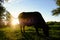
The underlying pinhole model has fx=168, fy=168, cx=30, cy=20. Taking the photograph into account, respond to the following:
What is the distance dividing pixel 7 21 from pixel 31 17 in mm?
17267

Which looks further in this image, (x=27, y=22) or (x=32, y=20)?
(x=27, y=22)

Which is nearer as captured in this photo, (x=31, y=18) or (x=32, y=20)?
→ (x=32, y=20)

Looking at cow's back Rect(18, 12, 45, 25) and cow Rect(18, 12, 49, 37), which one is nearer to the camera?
cow Rect(18, 12, 49, 37)

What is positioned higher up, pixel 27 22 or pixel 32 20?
pixel 32 20

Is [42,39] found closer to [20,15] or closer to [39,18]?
[39,18]

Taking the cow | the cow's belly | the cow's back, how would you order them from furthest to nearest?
the cow's belly
the cow's back
the cow

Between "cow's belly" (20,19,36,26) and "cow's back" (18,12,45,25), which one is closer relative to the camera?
"cow's back" (18,12,45,25)

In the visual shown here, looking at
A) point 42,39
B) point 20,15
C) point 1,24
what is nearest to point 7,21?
point 1,24

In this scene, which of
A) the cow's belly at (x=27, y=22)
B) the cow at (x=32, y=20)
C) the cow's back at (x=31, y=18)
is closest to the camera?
the cow at (x=32, y=20)

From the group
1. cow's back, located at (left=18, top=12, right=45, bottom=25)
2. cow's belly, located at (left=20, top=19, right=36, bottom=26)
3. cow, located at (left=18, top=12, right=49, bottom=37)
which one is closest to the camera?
cow, located at (left=18, top=12, right=49, bottom=37)

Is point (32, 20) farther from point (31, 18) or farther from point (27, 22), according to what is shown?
point (27, 22)

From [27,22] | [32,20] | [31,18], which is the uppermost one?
[31,18]

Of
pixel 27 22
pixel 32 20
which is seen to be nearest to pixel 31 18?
pixel 32 20

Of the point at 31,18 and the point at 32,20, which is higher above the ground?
the point at 31,18
